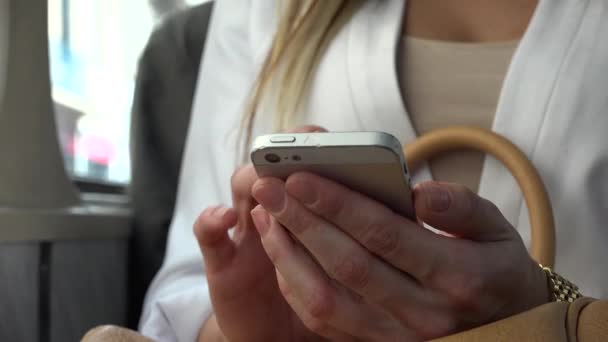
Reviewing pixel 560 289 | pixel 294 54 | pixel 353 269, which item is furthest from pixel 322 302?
pixel 294 54

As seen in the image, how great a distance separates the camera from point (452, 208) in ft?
1.08

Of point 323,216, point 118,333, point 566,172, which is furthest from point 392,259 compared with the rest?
point 566,172

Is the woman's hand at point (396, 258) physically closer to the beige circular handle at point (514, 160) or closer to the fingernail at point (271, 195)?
the fingernail at point (271, 195)

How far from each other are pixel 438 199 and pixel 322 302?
85 mm

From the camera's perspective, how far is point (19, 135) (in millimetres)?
699

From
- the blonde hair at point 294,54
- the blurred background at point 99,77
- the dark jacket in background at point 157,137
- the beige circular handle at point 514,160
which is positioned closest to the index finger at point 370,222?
the beige circular handle at point 514,160

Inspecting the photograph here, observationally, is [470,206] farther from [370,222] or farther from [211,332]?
[211,332]

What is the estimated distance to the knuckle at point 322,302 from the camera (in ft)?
1.19

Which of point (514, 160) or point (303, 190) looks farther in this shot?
point (514, 160)

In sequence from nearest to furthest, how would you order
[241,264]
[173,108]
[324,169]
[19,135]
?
1. [324,169]
2. [241,264]
3. [19,135]
4. [173,108]

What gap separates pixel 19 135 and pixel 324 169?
1.56 ft

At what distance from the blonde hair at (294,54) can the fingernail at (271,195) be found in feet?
1.16

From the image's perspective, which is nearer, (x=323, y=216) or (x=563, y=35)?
(x=323, y=216)

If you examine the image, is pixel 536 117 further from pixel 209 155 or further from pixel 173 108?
pixel 173 108
